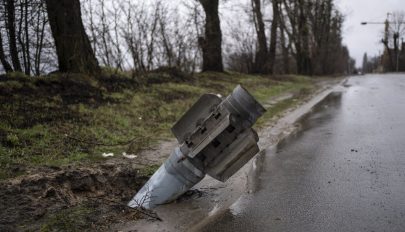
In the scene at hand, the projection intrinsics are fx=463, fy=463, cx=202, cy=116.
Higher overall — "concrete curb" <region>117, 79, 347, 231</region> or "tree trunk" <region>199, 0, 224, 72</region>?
"tree trunk" <region>199, 0, 224, 72</region>

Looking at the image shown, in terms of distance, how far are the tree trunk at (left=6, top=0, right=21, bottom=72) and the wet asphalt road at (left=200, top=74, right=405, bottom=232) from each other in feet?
26.6

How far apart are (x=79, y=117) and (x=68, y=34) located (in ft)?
12.8

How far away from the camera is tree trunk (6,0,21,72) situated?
11.9m

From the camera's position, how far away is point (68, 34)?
38.5 ft

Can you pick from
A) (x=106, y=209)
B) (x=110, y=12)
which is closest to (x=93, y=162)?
(x=106, y=209)

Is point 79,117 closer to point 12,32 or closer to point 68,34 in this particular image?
point 68,34

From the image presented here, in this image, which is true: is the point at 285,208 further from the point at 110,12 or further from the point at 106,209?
the point at 110,12

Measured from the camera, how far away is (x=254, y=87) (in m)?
19.1

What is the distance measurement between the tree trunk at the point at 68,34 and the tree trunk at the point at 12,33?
3.87 ft

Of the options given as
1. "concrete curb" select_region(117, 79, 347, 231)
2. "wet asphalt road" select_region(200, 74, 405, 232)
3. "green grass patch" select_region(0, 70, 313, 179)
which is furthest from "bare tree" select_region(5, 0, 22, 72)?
"concrete curb" select_region(117, 79, 347, 231)

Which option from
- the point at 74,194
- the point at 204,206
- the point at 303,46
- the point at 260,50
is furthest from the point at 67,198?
the point at 303,46

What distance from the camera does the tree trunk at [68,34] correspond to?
11.6 m

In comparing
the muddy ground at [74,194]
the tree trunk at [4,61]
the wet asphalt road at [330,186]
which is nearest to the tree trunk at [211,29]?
the tree trunk at [4,61]

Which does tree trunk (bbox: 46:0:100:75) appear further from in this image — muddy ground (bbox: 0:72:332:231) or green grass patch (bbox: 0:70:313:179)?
muddy ground (bbox: 0:72:332:231)
